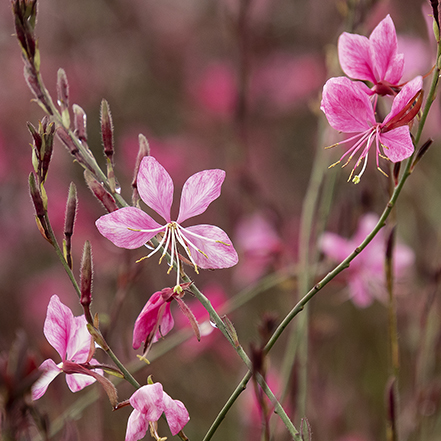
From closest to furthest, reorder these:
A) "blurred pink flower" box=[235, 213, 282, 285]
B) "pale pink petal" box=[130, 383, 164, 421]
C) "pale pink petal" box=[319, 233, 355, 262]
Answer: "pale pink petal" box=[130, 383, 164, 421] < "pale pink petal" box=[319, 233, 355, 262] < "blurred pink flower" box=[235, 213, 282, 285]

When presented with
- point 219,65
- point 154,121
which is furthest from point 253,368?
point 154,121

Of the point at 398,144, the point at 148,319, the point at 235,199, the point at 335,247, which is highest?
the point at 398,144

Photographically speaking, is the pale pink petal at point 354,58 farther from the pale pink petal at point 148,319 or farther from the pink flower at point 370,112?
the pale pink petal at point 148,319

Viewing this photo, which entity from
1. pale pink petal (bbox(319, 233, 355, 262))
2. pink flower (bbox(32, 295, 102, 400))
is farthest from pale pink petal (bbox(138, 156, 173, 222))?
pale pink petal (bbox(319, 233, 355, 262))

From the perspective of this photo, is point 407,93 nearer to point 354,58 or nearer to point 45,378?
point 354,58

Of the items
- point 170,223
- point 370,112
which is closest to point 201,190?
point 170,223

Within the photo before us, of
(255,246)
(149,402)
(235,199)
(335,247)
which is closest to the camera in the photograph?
(149,402)

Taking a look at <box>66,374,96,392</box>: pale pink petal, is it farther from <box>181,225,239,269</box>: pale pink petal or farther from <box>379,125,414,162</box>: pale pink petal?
<box>379,125,414,162</box>: pale pink petal

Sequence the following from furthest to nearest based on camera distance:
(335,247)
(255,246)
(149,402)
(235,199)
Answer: (235,199) < (255,246) < (335,247) < (149,402)
